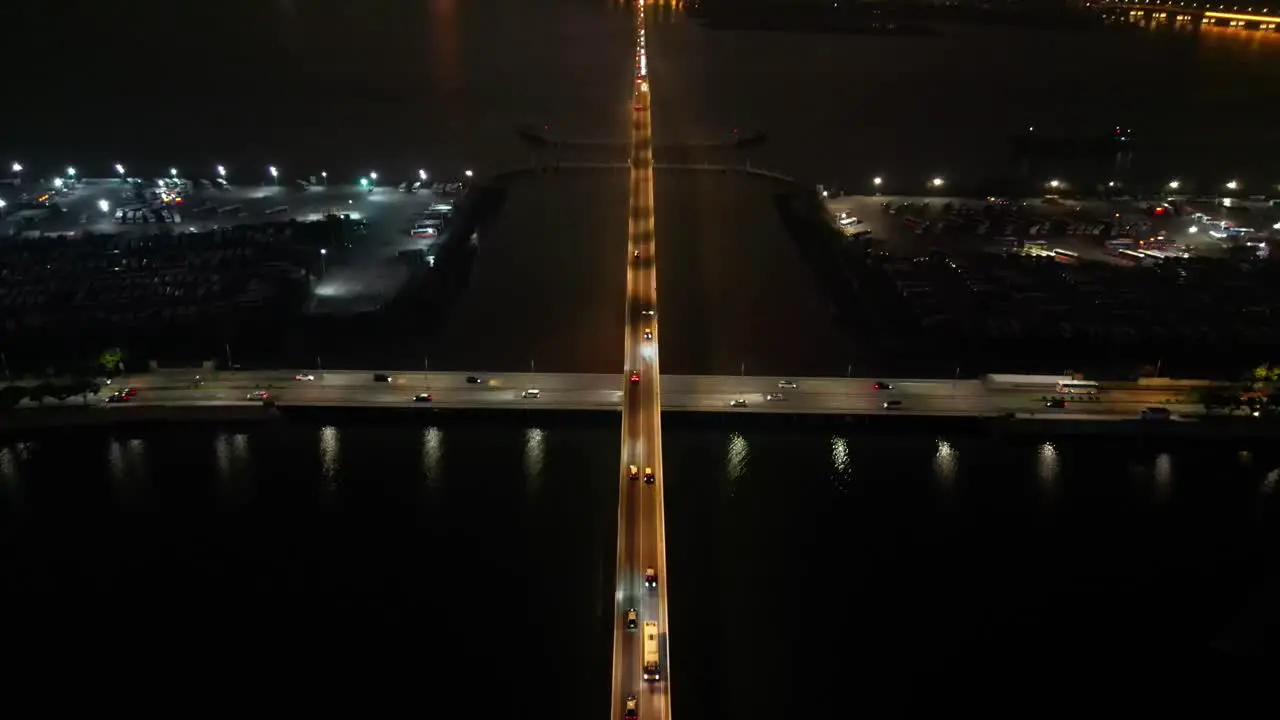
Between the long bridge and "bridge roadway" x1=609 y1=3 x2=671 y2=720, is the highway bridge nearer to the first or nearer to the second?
the long bridge

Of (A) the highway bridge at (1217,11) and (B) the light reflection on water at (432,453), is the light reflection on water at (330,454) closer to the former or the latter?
(B) the light reflection on water at (432,453)

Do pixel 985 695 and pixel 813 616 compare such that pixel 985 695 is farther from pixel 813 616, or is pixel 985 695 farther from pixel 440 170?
pixel 440 170

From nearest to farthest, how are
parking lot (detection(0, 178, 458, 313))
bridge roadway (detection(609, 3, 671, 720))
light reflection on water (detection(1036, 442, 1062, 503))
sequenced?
bridge roadway (detection(609, 3, 671, 720))
light reflection on water (detection(1036, 442, 1062, 503))
parking lot (detection(0, 178, 458, 313))

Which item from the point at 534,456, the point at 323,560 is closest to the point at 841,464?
the point at 534,456

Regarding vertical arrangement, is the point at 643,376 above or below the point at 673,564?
above

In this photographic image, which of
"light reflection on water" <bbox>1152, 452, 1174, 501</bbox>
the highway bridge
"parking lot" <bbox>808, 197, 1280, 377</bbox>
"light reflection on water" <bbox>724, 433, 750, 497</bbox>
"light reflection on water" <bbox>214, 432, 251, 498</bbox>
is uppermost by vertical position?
the highway bridge

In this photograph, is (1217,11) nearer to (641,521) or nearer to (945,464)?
(945,464)

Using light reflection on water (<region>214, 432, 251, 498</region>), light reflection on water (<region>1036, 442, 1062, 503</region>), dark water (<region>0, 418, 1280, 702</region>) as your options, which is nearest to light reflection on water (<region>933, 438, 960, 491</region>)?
dark water (<region>0, 418, 1280, 702</region>)
